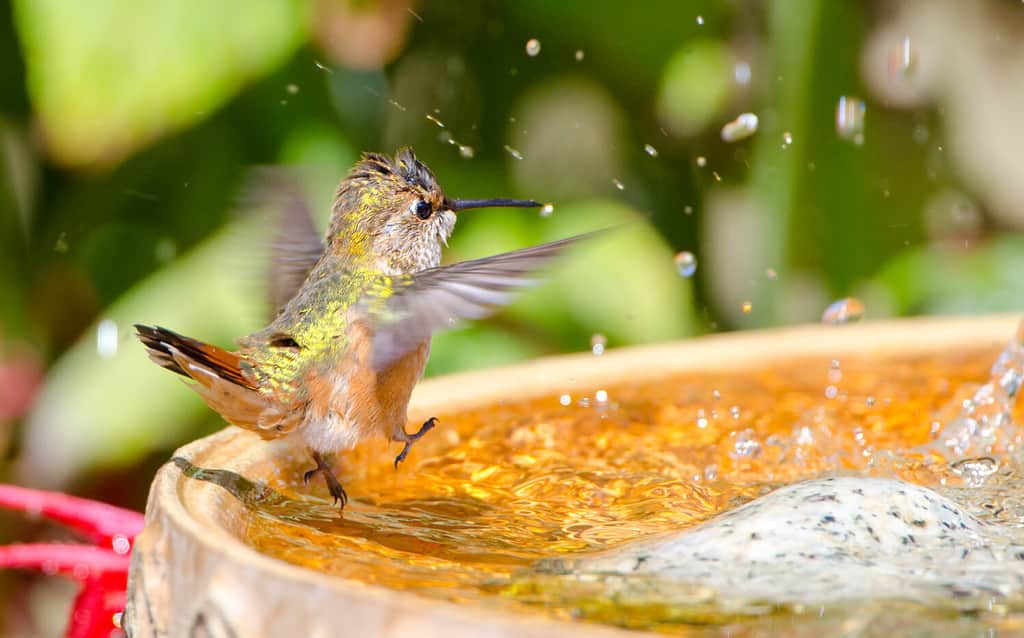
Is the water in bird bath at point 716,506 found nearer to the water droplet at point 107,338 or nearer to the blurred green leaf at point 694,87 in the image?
the water droplet at point 107,338

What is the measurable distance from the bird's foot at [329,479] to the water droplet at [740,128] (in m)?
2.17

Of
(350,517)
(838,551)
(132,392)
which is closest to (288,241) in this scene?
(350,517)

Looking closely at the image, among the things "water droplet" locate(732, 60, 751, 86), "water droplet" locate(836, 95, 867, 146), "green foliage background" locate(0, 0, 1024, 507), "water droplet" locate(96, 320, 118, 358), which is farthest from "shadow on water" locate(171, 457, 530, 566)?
"water droplet" locate(732, 60, 751, 86)

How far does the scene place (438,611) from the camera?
104cm

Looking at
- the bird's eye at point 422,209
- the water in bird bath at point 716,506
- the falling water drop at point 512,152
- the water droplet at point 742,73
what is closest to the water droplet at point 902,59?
the water droplet at point 742,73

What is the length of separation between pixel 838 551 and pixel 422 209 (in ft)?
3.15

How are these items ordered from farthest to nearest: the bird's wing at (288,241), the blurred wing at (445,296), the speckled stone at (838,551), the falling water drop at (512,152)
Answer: the falling water drop at (512,152), the bird's wing at (288,241), the blurred wing at (445,296), the speckled stone at (838,551)

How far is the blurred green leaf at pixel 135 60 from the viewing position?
3.31 meters

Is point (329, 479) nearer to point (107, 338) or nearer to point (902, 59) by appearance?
point (107, 338)

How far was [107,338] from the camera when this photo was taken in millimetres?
3646

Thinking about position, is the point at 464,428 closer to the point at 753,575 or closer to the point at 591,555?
the point at 591,555

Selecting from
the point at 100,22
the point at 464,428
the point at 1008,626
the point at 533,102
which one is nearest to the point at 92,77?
the point at 100,22

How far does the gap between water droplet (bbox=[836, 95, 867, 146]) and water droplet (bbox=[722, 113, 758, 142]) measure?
256 millimetres

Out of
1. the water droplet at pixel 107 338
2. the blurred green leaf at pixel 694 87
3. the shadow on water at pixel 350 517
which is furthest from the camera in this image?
the blurred green leaf at pixel 694 87
